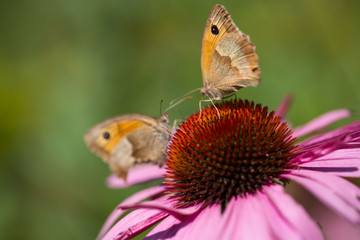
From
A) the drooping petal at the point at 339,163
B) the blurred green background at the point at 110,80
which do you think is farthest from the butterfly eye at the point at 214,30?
the blurred green background at the point at 110,80

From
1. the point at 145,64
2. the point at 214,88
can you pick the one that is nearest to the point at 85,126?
the point at 145,64

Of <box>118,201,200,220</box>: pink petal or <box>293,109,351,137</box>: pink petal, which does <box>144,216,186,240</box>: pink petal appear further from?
<box>293,109,351,137</box>: pink petal

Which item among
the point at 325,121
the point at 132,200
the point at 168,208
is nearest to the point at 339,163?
the point at 325,121

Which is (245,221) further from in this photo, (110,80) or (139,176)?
(110,80)

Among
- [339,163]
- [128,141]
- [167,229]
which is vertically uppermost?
[128,141]

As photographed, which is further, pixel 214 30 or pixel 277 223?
pixel 214 30

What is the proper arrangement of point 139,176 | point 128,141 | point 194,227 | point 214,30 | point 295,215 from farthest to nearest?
point 139,176
point 128,141
point 214,30
point 194,227
point 295,215

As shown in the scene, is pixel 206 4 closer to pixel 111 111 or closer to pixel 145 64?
pixel 145 64
